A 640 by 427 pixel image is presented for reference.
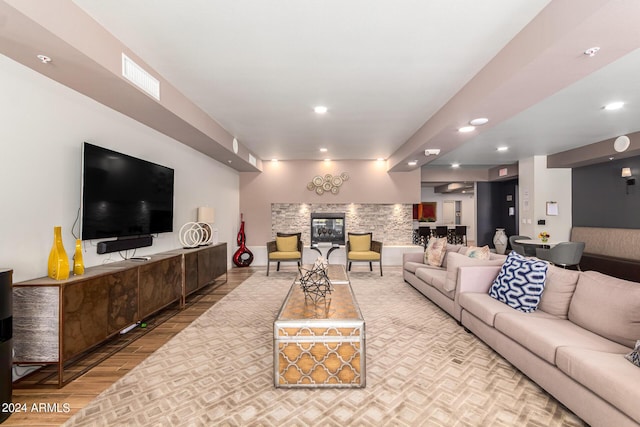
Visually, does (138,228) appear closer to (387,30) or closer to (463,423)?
(387,30)

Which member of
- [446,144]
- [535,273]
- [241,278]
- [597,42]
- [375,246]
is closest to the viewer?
[597,42]

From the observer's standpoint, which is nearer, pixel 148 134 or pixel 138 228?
pixel 138 228

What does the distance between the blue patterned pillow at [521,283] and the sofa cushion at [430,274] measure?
1.13 meters

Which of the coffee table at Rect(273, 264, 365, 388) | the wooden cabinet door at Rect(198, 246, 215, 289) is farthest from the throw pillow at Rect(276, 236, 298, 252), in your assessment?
the coffee table at Rect(273, 264, 365, 388)

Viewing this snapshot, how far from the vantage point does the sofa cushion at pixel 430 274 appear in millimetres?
4443

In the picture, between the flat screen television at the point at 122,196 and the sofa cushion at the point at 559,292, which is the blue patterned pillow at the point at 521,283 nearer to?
the sofa cushion at the point at 559,292

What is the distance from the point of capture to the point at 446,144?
4973 millimetres

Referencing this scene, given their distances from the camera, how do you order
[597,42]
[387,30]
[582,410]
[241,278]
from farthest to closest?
[241,278], [387,30], [597,42], [582,410]

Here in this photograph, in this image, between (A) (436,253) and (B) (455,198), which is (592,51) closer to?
(A) (436,253)

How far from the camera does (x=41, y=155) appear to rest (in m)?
2.62

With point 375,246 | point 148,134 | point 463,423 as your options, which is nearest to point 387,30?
point 463,423

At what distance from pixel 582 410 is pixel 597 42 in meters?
2.34

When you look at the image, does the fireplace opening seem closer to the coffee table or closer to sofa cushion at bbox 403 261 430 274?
sofa cushion at bbox 403 261 430 274

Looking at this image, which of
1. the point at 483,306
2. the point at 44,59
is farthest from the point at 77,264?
the point at 483,306
